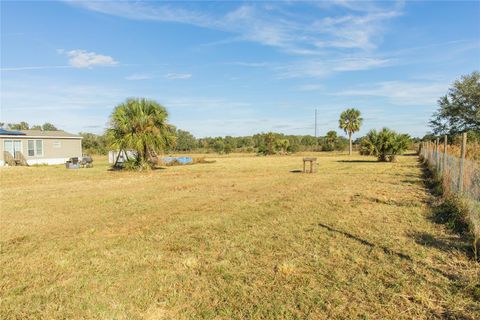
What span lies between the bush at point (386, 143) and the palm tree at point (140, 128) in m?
18.9

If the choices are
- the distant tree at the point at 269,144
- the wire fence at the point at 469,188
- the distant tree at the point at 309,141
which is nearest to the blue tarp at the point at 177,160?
the distant tree at the point at 269,144

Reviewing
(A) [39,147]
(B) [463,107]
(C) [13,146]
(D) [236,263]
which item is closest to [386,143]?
(B) [463,107]

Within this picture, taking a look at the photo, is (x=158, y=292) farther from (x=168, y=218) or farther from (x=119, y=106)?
(x=119, y=106)

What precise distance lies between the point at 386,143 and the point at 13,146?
102ft

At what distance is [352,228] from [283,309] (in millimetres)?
3244

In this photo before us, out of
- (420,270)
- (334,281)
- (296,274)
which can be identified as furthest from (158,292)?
(420,270)

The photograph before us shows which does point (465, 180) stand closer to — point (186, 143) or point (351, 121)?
point (351, 121)

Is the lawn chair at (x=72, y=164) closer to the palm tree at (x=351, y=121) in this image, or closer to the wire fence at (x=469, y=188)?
the wire fence at (x=469, y=188)

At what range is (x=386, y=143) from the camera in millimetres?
28672

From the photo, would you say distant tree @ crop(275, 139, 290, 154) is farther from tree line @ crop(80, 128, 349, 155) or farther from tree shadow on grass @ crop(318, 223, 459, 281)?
tree shadow on grass @ crop(318, 223, 459, 281)

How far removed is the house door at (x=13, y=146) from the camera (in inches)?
984

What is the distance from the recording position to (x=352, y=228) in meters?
5.90

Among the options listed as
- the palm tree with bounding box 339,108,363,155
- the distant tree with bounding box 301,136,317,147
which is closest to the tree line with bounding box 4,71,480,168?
the palm tree with bounding box 339,108,363,155

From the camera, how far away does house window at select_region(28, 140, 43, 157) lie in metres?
26.9
